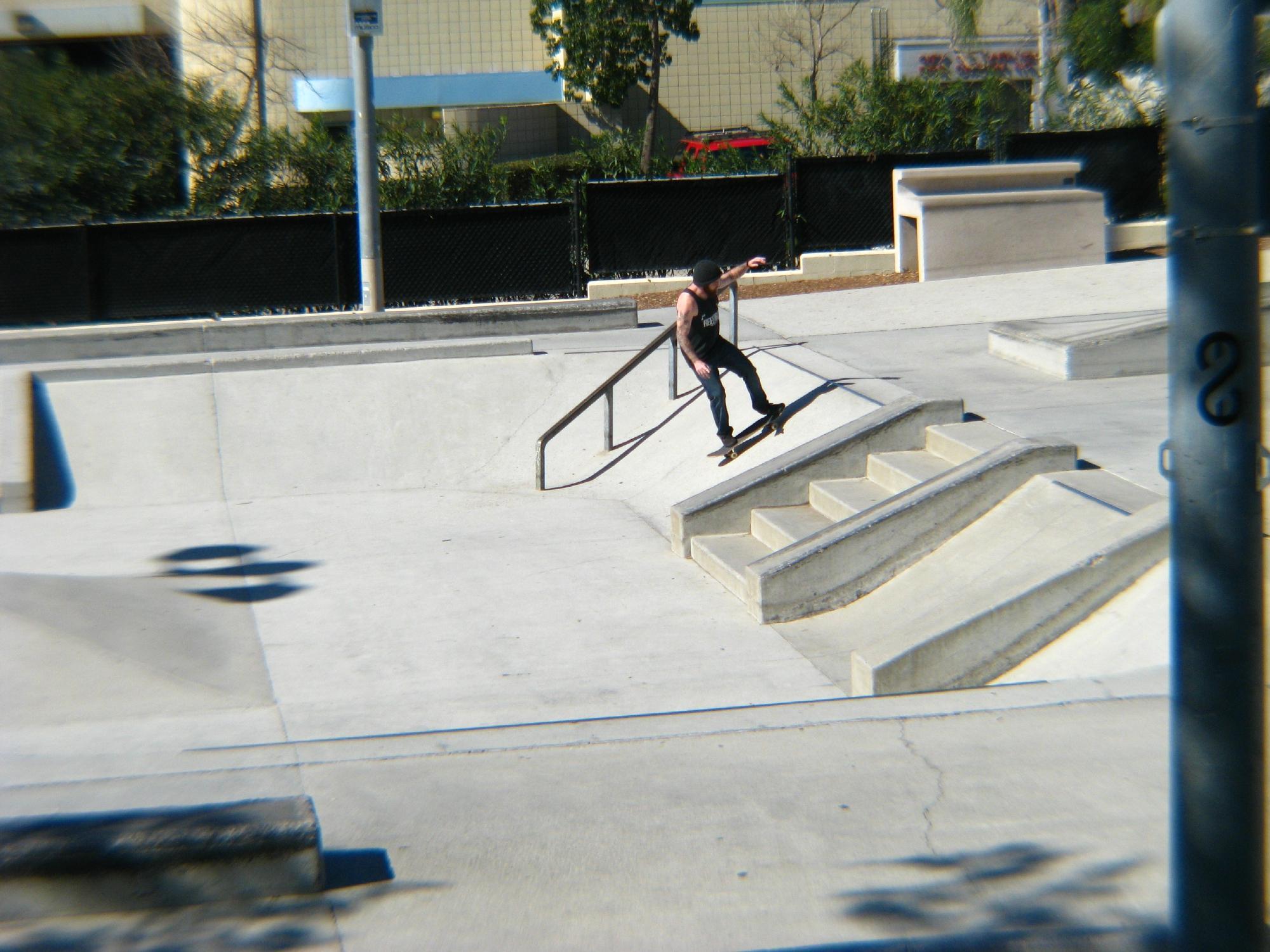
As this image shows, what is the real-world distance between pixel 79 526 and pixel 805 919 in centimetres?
926

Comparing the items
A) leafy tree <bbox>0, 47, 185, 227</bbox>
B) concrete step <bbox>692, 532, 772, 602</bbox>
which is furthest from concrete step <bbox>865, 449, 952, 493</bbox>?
leafy tree <bbox>0, 47, 185, 227</bbox>

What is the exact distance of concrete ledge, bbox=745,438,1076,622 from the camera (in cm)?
790

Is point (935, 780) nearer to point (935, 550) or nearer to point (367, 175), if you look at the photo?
point (935, 550)

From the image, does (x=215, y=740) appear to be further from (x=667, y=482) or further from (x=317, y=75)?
(x=317, y=75)

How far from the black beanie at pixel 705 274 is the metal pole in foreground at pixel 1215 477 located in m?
7.21

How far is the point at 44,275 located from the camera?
701 inches

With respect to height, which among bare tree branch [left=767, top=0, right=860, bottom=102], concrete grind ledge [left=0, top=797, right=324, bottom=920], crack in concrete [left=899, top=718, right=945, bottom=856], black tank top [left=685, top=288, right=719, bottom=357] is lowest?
crack in concrete [left=899, top=718, right=945, bottom=856]

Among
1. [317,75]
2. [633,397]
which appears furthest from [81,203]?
[317,75]

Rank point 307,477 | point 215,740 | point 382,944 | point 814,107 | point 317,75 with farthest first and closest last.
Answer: point 317,75 → point 814,107 → point 307,477 → point 215,740 → point 382,944

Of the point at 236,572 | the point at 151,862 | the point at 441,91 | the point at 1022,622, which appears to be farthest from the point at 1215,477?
the point at 441,91

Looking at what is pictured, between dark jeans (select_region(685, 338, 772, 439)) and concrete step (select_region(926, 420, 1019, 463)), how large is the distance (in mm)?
1592

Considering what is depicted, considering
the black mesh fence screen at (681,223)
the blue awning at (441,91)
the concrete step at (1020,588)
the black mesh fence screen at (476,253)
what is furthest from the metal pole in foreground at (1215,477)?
the blue awning at (441,91)

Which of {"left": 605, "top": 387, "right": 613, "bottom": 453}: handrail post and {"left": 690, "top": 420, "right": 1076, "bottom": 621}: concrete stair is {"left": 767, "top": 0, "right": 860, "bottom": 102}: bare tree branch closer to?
{"left": 605, "top": 387, "right": 613, "bottom": 453}: handrail post

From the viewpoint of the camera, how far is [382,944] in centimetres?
356
